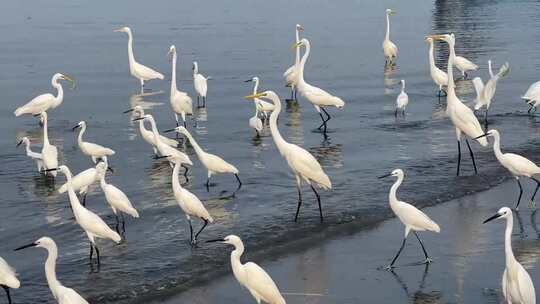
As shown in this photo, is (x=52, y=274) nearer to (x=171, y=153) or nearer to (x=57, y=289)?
(x=57, y=289)

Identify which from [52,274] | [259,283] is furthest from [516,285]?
[52,274]

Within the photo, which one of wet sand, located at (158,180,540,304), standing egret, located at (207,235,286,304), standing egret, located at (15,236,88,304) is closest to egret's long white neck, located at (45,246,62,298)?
standing egret, located at (15,236,88,304)

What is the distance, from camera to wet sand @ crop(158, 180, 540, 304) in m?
11.1

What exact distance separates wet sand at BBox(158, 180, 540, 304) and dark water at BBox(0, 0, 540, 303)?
1.83 ft

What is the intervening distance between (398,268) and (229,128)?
33.5 ft

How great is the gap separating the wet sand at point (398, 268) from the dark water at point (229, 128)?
56 cm

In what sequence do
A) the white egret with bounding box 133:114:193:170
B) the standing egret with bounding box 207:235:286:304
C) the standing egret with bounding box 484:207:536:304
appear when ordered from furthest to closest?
the white egret with bounding box 133:114:193:170
the standing egret with bounding box 207:235:286:304
the standing egret with bounding box 484:207:536:304

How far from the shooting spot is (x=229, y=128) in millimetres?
21688

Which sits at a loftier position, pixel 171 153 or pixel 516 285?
pixel 516 285

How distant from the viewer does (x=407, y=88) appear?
89.5 ft

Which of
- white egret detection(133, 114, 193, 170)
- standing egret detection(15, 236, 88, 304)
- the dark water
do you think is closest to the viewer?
standing egret detection(15, 236, 88, 304)

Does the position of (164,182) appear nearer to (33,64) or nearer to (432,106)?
(432,106)

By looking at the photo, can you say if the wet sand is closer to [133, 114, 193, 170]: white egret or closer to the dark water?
the dark water

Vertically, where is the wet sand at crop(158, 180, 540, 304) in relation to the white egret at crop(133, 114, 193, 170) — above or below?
below
